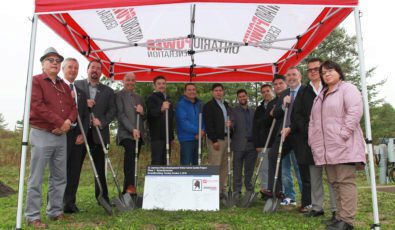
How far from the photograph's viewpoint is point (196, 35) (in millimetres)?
6559

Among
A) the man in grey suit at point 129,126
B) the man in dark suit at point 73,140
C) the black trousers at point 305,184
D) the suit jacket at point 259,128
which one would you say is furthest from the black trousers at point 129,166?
the black trousers at point 305,184

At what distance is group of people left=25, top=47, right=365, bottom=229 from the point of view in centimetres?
390

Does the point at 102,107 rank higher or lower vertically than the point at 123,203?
higher

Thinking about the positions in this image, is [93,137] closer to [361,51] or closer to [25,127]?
[25,127]

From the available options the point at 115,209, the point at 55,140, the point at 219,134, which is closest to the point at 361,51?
the point at 219,134

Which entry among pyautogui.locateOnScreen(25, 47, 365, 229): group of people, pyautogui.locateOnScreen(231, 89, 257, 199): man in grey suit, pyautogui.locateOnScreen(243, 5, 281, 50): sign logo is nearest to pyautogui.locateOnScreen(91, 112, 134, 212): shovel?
pyautogui.locateOnScreen(25, 47, 365, 229): group of people

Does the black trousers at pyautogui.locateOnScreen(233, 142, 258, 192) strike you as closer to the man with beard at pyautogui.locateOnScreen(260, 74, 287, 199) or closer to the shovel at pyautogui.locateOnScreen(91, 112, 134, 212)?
the man with beard at pyautogui.locateOnScreen(260, 74, 287, 199)

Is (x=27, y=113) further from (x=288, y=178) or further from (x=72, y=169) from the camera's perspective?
(x=288, y=178)

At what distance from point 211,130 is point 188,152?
59cm

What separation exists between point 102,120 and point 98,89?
0.49m

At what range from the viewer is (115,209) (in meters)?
5.50

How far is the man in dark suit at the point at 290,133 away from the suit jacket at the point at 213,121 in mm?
1171

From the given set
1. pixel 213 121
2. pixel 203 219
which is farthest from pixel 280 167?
pixel 203 219

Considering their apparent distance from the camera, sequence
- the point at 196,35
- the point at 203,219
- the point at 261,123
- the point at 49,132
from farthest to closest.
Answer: the point at 196,35, the point at 261,123, the point at 203,219, the point at 49,132
